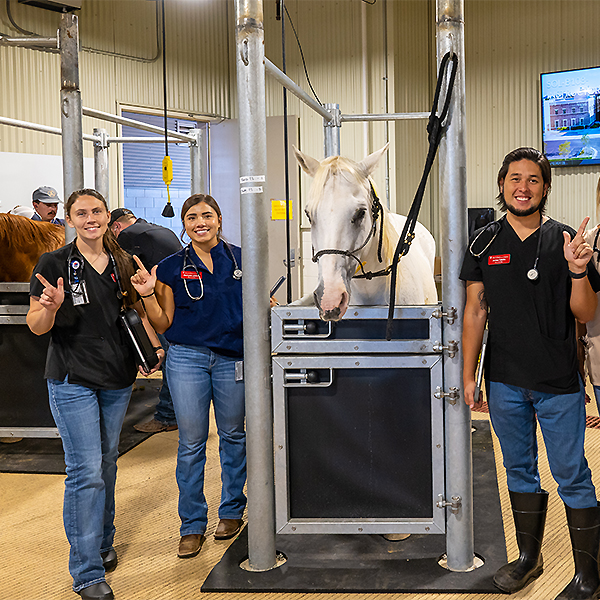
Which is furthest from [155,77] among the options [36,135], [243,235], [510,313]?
[510,313]

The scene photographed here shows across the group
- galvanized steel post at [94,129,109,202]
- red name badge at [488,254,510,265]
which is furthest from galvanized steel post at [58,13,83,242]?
red name badge at [488,254,510,265]

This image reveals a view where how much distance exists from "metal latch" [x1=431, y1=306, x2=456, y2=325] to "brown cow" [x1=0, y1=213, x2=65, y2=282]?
A: 2.63m

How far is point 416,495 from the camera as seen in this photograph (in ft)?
7.15

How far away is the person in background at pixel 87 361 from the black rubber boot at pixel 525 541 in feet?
4.34

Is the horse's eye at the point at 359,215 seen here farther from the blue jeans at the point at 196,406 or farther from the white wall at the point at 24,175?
the white wall at the point at 24,175

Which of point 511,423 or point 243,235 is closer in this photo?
point 511,423

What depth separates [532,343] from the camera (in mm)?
1911

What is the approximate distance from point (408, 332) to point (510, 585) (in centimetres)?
89

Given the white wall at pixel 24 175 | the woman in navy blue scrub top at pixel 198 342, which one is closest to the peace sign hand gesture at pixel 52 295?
the woman in navy blue scrub top at pixel 198 342

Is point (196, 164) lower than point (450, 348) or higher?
higher

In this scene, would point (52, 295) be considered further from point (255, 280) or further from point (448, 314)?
point (448, 314)

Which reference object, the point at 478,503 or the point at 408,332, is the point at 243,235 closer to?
the point at 408,332

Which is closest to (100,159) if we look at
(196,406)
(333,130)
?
(333,130)

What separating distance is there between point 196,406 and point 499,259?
49.8 inches
